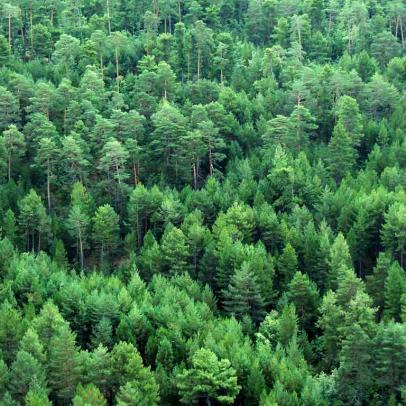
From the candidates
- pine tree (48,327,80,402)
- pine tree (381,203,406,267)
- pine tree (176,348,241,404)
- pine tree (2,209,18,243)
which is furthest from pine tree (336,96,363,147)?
pine tree (48,327,80,402)

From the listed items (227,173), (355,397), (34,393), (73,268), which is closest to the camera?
(34,393)

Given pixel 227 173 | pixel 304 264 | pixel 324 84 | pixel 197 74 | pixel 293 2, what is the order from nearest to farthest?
pixel 304 264, pixel 227 173, pixel 324 84, pixel 197 74, pixel 293 2

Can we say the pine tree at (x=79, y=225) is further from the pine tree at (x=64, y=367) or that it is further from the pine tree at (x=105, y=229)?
the pine tree at (x=64, y=367)

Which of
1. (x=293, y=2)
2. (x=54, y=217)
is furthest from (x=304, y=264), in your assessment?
(x=293, y=2)

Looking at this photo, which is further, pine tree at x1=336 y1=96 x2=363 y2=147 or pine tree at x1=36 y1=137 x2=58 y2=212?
pine tree at x1=336 y1=96 x2=363 y2=147

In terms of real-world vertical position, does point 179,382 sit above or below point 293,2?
below

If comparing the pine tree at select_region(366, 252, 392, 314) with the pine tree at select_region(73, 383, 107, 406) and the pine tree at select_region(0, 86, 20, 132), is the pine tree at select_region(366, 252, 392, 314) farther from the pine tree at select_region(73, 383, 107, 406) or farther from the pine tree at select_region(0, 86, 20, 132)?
the pine tree at select_region(0, 86, 20, 132)

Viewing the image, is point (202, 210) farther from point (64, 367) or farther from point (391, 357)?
point (391, 357)

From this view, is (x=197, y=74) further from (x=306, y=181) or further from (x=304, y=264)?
(x=304, y=264)
